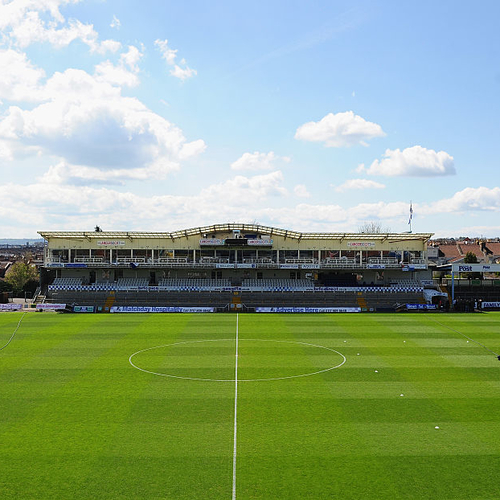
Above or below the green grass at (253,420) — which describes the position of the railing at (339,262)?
above

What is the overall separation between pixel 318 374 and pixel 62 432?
14465 millimetres

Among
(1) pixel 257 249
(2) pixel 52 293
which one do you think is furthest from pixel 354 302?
(2) pixel 52 293

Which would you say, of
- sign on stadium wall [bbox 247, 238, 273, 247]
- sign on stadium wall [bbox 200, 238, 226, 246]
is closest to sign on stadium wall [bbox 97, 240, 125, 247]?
sign on stadium wall [bbox 200, 238, 226, 246]

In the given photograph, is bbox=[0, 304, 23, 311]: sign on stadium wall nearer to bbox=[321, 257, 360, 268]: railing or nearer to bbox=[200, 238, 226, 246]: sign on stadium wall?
bbox=[200, 238, 226, 246]: sign on stadium wall

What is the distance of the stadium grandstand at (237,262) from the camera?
70125 millimetres

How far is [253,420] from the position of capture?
2098 cm

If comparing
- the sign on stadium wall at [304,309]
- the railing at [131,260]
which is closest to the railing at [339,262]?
the sign on stadium wall at [304,309]

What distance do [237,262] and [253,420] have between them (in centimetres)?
5263

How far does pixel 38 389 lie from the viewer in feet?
84.7

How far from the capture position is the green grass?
15555mm

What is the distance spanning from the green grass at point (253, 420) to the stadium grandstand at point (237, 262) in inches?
1191

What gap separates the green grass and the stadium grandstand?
99.2 ft

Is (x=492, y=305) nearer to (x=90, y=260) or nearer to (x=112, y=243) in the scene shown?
(x=112, y=243)

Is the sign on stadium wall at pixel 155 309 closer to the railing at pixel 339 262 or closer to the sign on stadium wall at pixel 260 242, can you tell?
the sign on stadium wall at pixel 260 242
